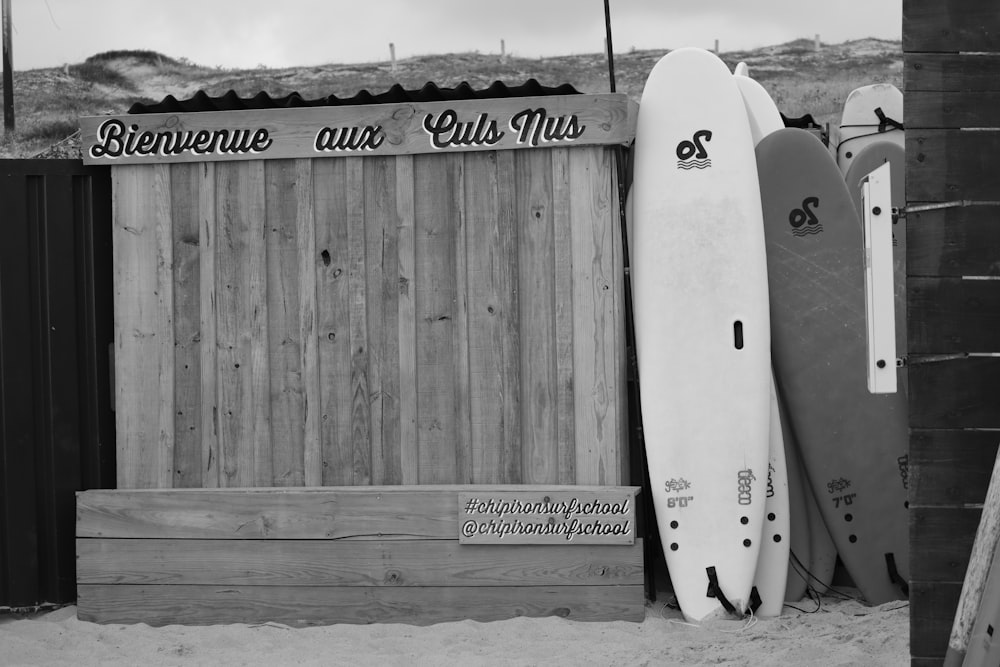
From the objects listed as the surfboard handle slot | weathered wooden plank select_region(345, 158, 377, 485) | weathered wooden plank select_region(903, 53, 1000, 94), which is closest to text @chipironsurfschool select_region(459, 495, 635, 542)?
the surfboard handle slot

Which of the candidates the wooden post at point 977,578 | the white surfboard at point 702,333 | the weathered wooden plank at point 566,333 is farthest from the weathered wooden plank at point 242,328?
the wooden post at point 977,578

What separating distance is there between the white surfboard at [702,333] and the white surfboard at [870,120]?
81.2 inches

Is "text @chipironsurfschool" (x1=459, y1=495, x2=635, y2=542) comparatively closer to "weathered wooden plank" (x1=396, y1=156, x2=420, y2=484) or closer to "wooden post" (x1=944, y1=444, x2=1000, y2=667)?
"weathered wooden plank" (x1=396, y1=156, x2=420, y2=484)

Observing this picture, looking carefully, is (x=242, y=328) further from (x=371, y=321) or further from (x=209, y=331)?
(x=371, y=321)

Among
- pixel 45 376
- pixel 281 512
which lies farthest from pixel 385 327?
pixel 45 376

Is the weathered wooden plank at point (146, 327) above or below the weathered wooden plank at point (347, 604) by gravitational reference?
above

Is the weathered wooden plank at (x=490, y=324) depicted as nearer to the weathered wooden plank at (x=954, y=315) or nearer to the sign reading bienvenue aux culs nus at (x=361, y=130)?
the sign reading bienvenue aux culs nus at (x=361, y=130)

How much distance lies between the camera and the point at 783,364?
4.68 meters

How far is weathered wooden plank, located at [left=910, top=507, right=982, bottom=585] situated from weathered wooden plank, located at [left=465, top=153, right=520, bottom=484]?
6.00 ft

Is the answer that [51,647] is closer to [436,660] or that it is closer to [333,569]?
[333,569]

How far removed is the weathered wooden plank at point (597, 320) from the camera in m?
4.43

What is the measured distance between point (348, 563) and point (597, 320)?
54.2 inches

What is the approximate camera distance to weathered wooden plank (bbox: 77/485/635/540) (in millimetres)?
4395

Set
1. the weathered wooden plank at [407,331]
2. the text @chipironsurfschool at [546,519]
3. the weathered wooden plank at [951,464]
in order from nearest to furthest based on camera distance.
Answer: the weathered wooden plank at [951,464], the text @chipironsurfschool at [546,519], the weathered wooden plank at [407,331]
